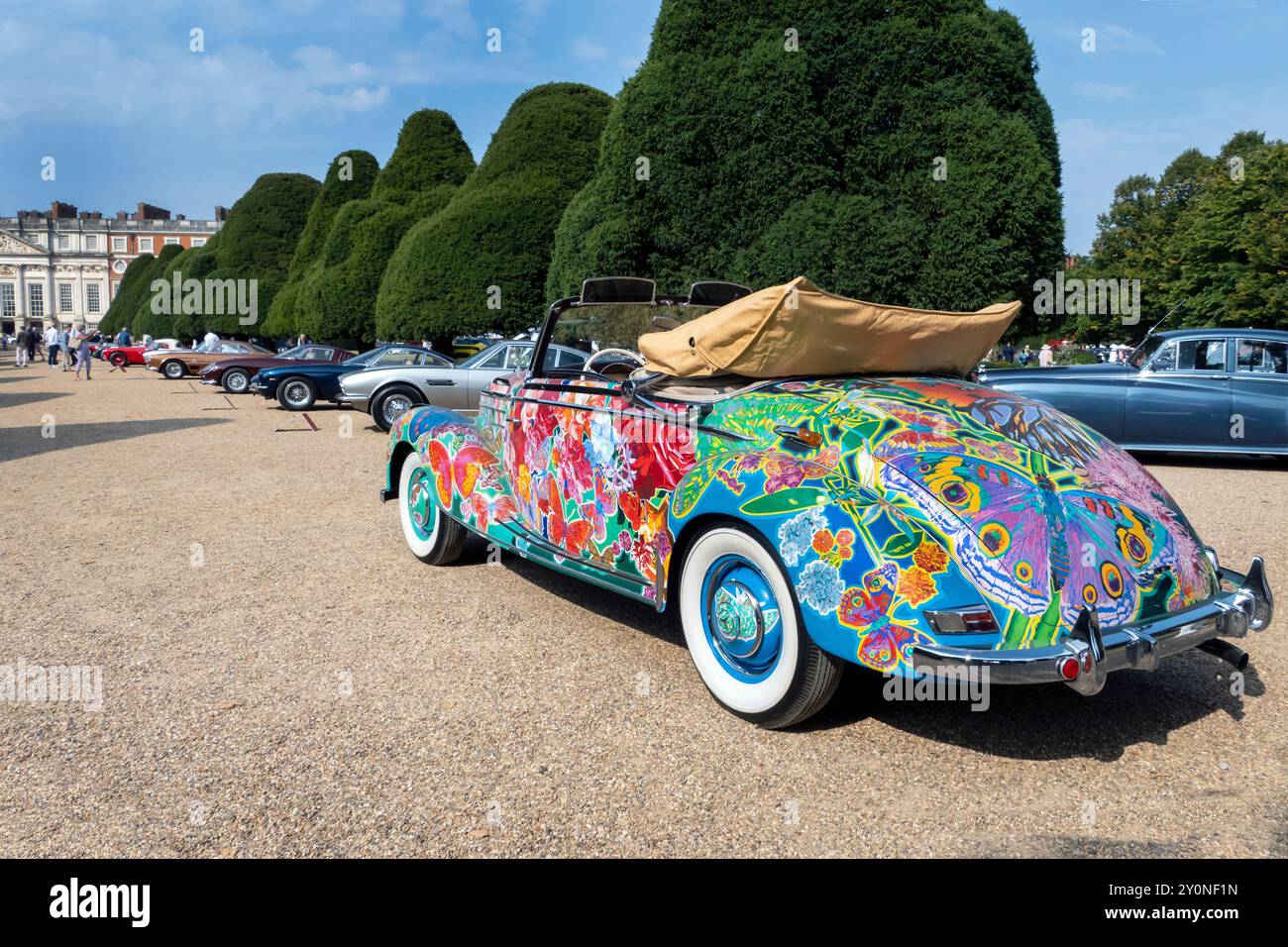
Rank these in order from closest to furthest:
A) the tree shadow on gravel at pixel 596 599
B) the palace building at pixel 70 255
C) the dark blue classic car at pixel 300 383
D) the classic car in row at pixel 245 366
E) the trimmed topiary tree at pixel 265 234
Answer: the tree shadow on gravel at pixel 596 599, the dark blue classic car at pixel 300 383, the classic car in row at pixel 245 366, the trimmed topiary tree at pixel 265 234, the palace building at pixel 70 255

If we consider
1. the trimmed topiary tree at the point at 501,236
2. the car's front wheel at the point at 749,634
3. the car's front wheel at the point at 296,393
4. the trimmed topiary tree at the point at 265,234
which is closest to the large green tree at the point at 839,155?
the car's front wheel at the point at 296,393

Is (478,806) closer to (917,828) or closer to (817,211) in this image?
(917,828)

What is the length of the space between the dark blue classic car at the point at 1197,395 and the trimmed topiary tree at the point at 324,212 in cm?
2883

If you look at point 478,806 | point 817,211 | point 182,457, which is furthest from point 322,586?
point 817,211

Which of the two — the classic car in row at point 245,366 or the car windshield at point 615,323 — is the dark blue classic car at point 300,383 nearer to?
the classic car in row at point 245,366

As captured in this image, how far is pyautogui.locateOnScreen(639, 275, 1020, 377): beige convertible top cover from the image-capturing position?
3.58 metres

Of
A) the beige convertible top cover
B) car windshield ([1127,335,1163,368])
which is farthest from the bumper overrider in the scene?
car windshield ([1127,335,1163,368])

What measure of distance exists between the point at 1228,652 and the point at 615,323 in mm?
3081

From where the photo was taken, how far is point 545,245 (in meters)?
22.9

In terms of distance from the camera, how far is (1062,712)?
11.5 ft

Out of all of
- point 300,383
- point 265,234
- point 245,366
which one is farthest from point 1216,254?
point 265,234

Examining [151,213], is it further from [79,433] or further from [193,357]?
[79,433]

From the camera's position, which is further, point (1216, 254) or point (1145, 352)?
point (1216, 254)

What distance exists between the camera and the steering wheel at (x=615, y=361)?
464 centimetres
